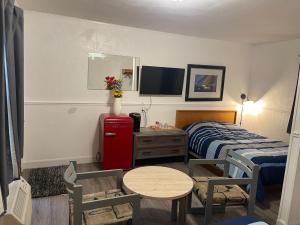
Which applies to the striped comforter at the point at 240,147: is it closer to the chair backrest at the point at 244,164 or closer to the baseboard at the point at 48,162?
the chair backrest at the point at 244,164

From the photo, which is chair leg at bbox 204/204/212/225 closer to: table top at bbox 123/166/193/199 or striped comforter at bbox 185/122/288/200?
table top at bbox 123/166/193/199

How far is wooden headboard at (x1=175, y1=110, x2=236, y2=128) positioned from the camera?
444cm

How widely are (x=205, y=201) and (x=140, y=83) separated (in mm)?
2392

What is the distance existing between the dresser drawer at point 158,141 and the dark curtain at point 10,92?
179 centimetres

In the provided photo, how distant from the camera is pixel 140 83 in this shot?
4.02 meters

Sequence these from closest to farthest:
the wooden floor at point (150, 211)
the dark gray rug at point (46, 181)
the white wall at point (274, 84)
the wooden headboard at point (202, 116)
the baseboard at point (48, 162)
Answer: the wooden floor at point (150, 211), the dark gray rug at point (46, 181), the baseboard at point (48, 162), the white wall at point (274, 84), the wooden headboard at point (202, 116)

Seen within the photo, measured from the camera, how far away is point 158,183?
2053 mm

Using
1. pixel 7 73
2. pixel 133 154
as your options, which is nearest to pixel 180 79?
pixel 133 154

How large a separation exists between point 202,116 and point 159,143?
4.22 ft

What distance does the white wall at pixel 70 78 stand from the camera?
3.39 metres

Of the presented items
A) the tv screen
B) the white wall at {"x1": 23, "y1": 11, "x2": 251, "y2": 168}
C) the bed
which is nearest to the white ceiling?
the white wall at {"x1": 23, "y1": 11, "x2": 251, "y2": 168}

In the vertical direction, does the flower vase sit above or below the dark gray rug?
above

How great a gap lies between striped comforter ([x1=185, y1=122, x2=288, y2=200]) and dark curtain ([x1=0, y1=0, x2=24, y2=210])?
93.5 inches

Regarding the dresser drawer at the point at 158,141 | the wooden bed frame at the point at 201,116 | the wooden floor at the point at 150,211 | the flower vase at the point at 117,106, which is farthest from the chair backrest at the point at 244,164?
the flower vase at the point at 117,106
